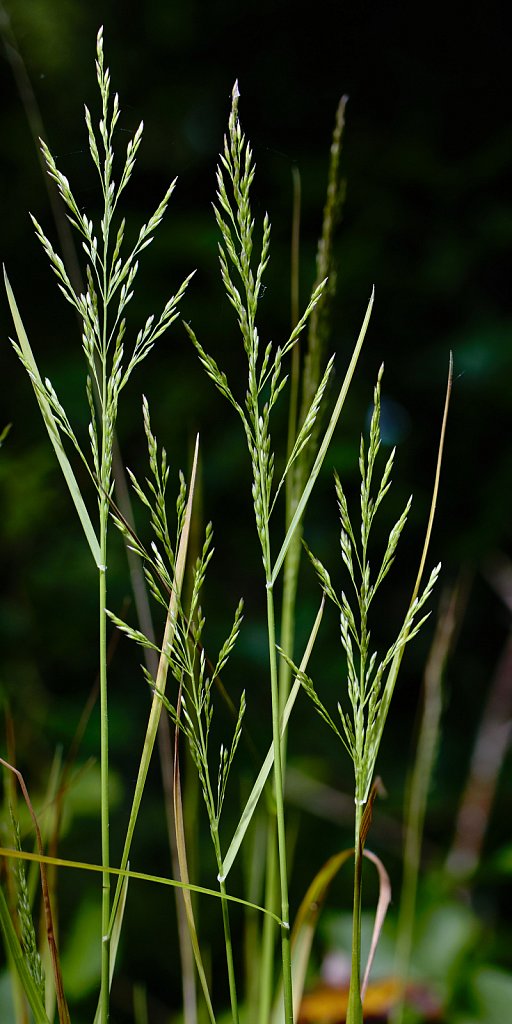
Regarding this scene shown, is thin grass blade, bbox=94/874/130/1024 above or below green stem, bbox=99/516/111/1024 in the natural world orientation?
below

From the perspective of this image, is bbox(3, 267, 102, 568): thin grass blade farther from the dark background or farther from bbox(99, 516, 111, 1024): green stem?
the dark background

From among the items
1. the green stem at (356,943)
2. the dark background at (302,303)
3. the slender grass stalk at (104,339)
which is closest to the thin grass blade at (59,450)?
the slender grass stalk at (104,339)

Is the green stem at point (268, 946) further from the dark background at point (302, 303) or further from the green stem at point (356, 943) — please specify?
the dark background at point (302, 303)

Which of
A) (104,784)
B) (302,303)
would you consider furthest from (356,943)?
(302,303)

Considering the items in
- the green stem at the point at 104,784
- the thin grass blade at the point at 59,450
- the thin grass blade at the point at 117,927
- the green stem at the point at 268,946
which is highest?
the thin grass blade at the point at 59,450

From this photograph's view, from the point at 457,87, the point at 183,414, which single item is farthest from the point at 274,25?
Result: the point at 183,414

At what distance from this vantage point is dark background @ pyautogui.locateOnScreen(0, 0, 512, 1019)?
41.6 inches

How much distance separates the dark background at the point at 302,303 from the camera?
1.06 metres

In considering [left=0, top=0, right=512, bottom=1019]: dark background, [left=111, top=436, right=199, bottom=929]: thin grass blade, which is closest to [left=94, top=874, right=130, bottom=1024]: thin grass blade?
[left=111, top=436, right=199, bottom=929]: thin grass blade

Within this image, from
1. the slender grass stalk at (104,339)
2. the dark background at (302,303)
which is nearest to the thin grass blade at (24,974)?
the slender grass stalk at (104,339)

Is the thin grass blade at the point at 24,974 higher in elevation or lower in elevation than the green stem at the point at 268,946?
higher

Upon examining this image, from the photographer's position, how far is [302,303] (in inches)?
44.6

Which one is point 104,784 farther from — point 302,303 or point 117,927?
point 302,303

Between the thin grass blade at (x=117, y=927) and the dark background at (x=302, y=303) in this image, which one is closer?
the thin grass blade at (x=117, y=927)
